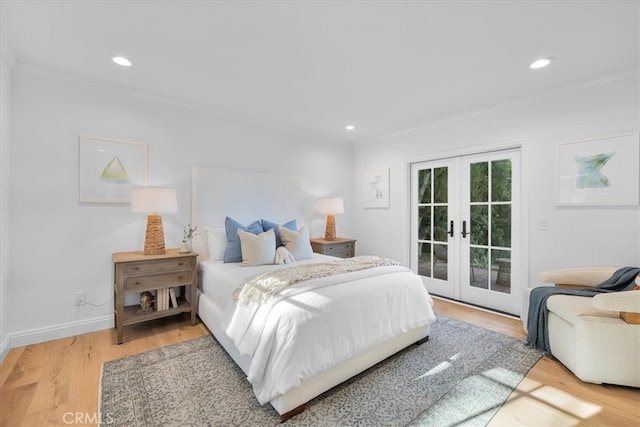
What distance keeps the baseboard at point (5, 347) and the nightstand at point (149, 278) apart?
0.73m

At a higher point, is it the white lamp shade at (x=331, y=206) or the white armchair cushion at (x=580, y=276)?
the white lamp shade at (x=331, y=206)

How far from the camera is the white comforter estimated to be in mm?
1642

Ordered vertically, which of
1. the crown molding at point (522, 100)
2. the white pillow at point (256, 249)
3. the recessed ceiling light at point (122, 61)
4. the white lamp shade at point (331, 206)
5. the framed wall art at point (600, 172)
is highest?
the recessed ceiling light at point (122, 61)

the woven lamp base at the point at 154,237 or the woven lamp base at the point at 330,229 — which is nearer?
the woven lamp base at the point at 154,237

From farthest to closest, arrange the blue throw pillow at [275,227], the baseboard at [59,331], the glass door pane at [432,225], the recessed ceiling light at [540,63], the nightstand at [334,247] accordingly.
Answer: the nightstand at [334,247] → the glass door pane at [432,225] → the blue throw pillow at [275,227] → the baseboard at [59,331] → the recessed ceiling light at [540,63]

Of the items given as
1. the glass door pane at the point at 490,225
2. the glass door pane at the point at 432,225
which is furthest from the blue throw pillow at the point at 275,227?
the glass door pane at the point at 490,225

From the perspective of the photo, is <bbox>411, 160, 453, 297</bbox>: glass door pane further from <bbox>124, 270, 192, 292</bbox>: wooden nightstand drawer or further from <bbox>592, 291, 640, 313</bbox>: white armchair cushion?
<bbox>124, 270, 192, 292</bbox>: wooden nightstand drawer

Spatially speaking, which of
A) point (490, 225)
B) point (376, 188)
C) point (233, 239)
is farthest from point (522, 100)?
point (233, 239)

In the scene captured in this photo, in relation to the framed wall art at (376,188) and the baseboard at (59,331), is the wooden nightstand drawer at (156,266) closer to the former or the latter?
the baseboard at (59,331)

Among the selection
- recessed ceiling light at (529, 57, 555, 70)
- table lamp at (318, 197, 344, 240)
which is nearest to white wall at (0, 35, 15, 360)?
table lamp at (318, 197, 344, 240)

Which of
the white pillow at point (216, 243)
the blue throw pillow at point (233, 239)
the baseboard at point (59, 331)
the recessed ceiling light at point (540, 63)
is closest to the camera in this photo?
the recessed ceiling light at point (540, 63)

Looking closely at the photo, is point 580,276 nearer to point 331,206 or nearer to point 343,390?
point 343,390

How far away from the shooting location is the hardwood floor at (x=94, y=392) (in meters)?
1.66

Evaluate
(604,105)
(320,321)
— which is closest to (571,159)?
(604,105)
